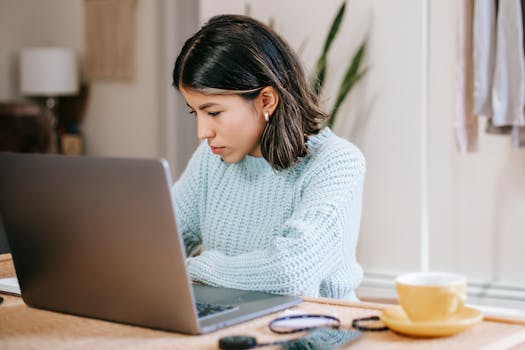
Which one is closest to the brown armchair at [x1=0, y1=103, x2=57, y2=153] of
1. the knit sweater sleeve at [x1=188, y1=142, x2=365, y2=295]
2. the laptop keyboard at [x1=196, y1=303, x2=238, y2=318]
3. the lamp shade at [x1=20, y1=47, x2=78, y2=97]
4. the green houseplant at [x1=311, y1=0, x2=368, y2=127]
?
the lamp shade at [x1=20, y1=47, x2=78, y2=97]

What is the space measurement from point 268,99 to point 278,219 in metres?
Result: 0.26

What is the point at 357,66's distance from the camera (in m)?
3.72

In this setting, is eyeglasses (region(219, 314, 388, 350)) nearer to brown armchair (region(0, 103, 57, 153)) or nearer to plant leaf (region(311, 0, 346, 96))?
plant leaf (region(311, 0, 346, 96))

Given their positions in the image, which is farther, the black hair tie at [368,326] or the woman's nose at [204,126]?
the woman's nose at [204,126]

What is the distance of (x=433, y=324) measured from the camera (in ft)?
3.71

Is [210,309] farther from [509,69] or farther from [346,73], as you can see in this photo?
[346,73]

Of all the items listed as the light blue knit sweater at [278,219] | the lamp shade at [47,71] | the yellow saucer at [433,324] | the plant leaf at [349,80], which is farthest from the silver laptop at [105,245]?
the lamp shade at [47,71]

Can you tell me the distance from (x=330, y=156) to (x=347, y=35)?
7.28 ft

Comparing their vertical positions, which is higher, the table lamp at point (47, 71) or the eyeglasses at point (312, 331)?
the table lamp at point (47, 71)

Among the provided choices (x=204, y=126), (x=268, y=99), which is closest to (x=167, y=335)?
(x=204, y=126)

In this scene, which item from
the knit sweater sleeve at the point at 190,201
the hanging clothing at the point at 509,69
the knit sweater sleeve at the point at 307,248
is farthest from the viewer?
the hanging clothing at the point at 509,69

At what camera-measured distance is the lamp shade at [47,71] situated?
5.46 meters

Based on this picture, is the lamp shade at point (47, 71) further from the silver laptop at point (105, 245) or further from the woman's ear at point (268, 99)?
the silver laptop at point (105, 245)

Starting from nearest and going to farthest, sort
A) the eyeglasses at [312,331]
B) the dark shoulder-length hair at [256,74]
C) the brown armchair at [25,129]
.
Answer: the eyeglasses at [312,331] → the dark shoulder-length hair at [256,74] → the brown armchair at [25,129]
